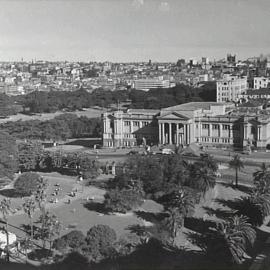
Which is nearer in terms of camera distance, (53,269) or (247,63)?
(53,269)

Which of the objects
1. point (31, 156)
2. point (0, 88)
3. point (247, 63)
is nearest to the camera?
point (31, 156)

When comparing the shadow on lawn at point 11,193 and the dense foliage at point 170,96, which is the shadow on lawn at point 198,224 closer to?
the shadow on lawn at point 11,193

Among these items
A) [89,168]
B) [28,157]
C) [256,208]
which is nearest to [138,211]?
[256,208]

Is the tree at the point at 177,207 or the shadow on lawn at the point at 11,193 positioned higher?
the tree at the point at 177,207

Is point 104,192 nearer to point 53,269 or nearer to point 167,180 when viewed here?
point 167,180

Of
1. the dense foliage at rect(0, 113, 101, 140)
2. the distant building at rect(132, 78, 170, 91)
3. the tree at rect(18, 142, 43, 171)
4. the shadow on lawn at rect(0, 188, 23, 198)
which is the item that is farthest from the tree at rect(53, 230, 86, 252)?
the distant building at rect(132, 78, 170, 91)

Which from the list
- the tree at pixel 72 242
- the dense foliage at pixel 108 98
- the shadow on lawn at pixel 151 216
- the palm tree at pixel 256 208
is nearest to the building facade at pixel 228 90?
the dense foliage at pixel 108 98

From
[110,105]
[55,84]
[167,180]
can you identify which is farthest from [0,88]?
[167,180]
